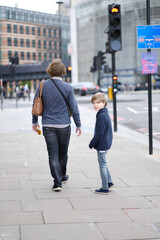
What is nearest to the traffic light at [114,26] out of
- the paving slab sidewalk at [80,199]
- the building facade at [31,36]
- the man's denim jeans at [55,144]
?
the paving slab sidewalk at [80,199]

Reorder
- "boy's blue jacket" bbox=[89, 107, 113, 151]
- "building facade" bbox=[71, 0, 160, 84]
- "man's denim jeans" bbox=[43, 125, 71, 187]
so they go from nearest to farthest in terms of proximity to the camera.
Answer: "boy's blue jacket" bbox=[89, 107, 113, 151], "man's denim jeans" bbox=[43, 125, 71, 187], "building facade" bbox=[71, 0, 160, 84]

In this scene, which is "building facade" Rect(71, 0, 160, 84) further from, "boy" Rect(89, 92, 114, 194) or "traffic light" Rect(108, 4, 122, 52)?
"boy" Rect(89, 92, 114, 194)

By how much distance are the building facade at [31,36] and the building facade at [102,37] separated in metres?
18.5

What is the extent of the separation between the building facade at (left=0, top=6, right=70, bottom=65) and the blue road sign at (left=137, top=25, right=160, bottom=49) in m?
83.5

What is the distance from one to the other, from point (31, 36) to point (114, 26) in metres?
95.5

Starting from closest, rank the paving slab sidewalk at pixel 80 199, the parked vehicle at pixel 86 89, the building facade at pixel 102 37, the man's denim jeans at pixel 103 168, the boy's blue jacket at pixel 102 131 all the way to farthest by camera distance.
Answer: the paving slab sidewalk at pixel 80 199, the boy's blue jacket at pixel 102 131, the man's denim jeans at pixel 103 168, the parked vehicle at pixel 86 89, the building facade at pixel 102 37

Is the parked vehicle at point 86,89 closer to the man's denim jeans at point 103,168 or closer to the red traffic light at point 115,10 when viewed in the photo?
the red traffic light at point 115,10

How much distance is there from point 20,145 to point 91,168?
3.36m

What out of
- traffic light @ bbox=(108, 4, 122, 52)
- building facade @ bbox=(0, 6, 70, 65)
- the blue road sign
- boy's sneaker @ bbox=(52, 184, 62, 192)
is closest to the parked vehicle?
traffic light @ bbox=(108, 4, 122, 52)

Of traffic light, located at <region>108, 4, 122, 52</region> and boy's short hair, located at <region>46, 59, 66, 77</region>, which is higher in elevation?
traffic light, located at <region>108, 4, 122, 52</region>

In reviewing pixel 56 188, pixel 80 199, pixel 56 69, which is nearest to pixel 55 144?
pixel 56 188

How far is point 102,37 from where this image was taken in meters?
72.8

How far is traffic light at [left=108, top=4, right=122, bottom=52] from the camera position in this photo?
1165 centimetres

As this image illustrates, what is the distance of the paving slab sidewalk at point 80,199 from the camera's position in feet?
13.2
